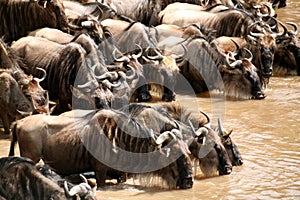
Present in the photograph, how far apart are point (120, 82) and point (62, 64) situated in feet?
2.93

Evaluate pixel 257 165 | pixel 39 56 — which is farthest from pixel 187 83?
pixel 257 165

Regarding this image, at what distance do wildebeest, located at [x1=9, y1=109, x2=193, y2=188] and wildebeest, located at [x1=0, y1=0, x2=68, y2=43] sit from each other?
4.58 metres

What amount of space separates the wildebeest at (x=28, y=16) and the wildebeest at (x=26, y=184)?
600 cm

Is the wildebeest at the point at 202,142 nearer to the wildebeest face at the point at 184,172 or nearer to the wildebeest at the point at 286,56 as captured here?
the wildebeest face at the point at 184,172

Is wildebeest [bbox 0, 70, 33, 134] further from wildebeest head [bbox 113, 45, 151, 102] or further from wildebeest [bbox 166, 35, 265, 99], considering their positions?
wildebeest [bbox 166, 35, 265, 99]

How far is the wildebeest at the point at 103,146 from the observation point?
1038 cm

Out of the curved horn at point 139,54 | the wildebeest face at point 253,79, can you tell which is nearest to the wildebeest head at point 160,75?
the curved horn at point 139,54

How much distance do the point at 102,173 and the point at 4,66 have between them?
286cm

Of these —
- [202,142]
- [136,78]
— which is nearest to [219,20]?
[136,78]

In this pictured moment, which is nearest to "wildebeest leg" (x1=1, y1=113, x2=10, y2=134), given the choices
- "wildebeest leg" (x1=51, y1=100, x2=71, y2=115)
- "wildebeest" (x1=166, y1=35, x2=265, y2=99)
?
"wildebeest leg" (x1=51, y1=100, x2=71, y2=115)

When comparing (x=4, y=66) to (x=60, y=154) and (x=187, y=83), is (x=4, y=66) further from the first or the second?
(x=187, y=83)

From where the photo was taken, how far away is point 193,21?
1677cm

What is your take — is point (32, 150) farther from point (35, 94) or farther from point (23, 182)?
point (35, 94)

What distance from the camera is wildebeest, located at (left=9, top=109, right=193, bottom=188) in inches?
408
